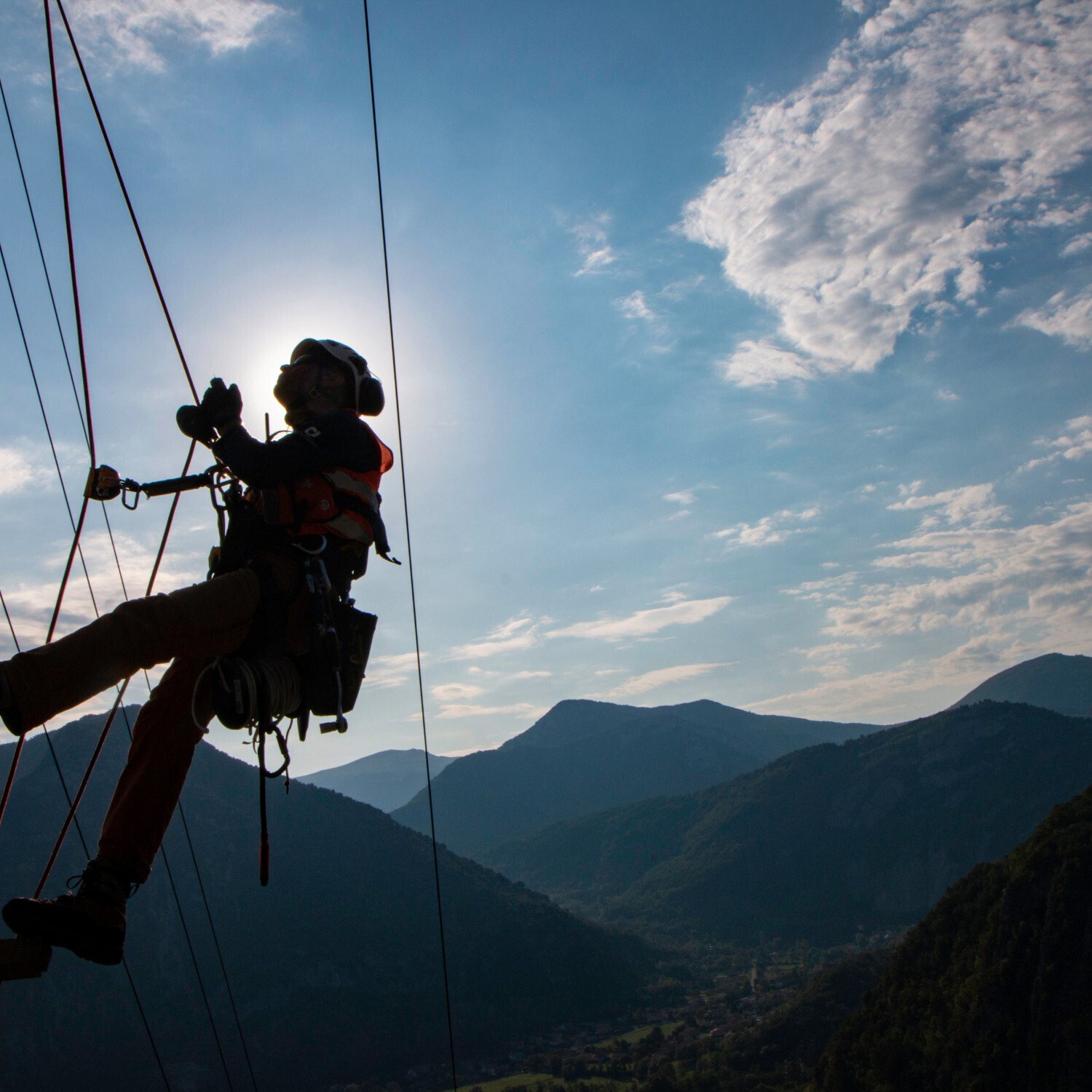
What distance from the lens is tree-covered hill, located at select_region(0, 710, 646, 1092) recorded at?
120875 mm

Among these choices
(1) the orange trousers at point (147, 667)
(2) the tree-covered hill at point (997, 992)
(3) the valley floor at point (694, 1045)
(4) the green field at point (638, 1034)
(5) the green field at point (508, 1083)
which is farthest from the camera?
(4) the green field at point (638, 1034)

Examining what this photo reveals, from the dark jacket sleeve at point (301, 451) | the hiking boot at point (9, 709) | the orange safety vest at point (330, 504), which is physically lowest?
the hiking boot at point (9, 709)

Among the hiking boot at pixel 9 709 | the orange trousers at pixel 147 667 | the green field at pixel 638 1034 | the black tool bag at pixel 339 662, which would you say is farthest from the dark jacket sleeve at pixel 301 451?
the green field at pixel 638 1034

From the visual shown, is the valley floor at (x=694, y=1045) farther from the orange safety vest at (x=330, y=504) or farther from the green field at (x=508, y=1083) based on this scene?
the orange safety vest at (x=330, y=504)

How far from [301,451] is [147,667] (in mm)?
1461

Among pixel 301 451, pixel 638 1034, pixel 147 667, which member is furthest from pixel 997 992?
pixel 147 667

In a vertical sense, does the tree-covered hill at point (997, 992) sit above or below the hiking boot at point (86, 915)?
below

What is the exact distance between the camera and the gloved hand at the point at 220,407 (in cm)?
484

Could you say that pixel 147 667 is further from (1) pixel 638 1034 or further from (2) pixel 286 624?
(1) pixel 638 1034

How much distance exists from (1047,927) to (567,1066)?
230ft

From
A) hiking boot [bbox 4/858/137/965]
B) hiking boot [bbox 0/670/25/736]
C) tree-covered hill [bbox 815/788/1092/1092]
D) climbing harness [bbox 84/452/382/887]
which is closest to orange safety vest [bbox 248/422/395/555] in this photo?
climbing harness [bbox 84/452/382/887]

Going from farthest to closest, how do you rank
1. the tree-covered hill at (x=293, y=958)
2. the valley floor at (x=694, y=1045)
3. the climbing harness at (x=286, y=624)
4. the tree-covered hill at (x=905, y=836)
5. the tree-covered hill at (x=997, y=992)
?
the tree-covered hill at (x=905, y=836)
the tree-covered hill at (x=293, y=958)
the valley floor at (x=694, y=1045)
the tree-covered hill at (x=997, y=992)
the climbing harness at (x=286, y=624)

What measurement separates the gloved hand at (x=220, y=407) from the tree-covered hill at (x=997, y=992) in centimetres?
7754

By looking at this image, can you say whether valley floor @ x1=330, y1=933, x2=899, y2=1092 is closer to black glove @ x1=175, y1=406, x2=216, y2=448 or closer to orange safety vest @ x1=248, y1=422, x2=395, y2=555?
orange safety vest @ x1=248, y1=422, x2=395, y2=555
